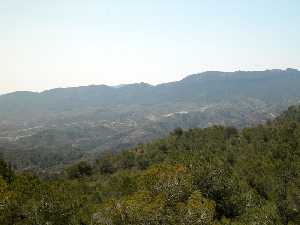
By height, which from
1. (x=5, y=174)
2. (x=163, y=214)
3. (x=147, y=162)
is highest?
(x=163, y=214)

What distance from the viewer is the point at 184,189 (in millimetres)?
54469

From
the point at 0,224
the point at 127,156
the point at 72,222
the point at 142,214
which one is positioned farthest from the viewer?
the point at 127,156

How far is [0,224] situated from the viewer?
5147 centimetres

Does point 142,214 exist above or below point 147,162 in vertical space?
above

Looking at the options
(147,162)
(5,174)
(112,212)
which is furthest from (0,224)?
(147,162)

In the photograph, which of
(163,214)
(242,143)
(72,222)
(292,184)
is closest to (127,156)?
(242,143)

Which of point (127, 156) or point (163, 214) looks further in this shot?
point (127, 156)

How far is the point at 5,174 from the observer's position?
3718 inches

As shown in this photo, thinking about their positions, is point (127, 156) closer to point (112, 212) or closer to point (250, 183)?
point (250, 183)

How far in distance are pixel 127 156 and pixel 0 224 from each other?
108m

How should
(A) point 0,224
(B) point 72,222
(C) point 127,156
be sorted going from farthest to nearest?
(C) point 127,156 < (B) point 72,222 < (A) point 0,224

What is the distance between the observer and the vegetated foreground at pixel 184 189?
44.7 meters

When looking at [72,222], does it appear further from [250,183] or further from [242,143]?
[242,143]

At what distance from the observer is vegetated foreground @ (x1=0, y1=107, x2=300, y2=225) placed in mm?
44656
